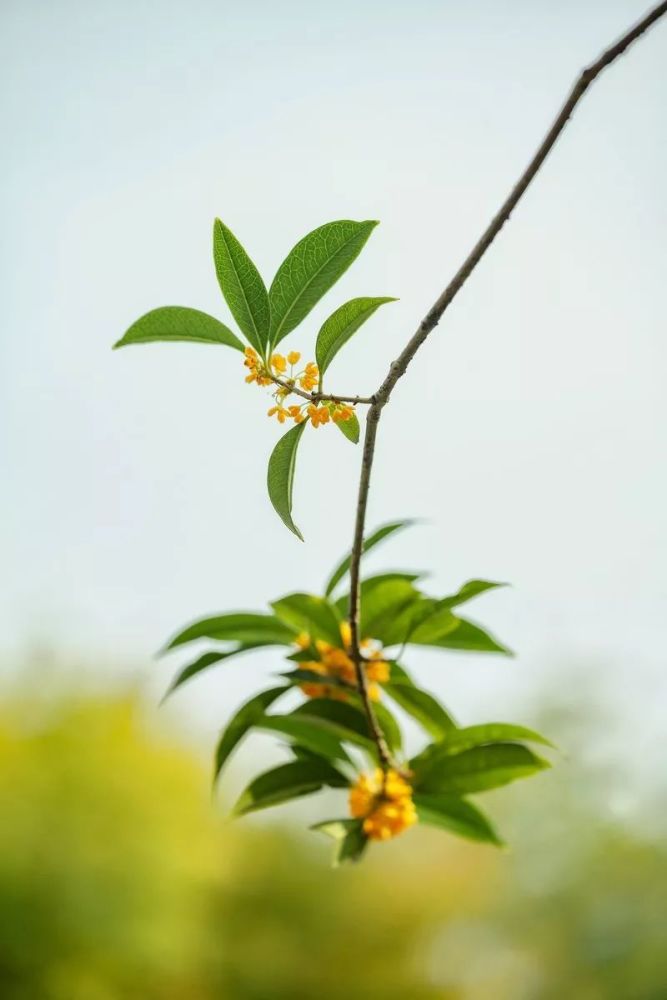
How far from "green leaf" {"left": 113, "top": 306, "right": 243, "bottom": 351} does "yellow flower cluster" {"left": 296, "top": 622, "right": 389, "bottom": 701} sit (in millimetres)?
409

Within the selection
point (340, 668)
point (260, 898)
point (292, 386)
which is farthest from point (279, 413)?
point (260, 898)

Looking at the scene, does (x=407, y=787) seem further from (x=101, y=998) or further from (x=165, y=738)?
(x=165, y=738)

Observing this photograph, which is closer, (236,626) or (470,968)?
(236,626)

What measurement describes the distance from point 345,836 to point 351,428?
494 millimetres

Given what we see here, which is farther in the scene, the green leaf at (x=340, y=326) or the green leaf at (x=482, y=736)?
the green leaf at (x=482, y=736)

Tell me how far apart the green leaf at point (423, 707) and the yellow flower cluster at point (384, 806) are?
11cm

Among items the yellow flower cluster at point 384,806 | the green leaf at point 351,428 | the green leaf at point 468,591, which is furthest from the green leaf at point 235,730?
the green leaf at point 351,428

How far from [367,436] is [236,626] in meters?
0.46

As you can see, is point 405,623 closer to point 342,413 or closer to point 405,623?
point 405,623

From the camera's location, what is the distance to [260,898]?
20.3ft

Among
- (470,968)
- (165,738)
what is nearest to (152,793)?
(165,738)

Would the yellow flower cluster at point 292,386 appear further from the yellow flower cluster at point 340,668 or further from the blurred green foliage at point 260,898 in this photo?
the blurred green foliage at point 260,898

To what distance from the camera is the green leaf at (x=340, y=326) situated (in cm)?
87

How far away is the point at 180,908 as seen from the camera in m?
5.89
